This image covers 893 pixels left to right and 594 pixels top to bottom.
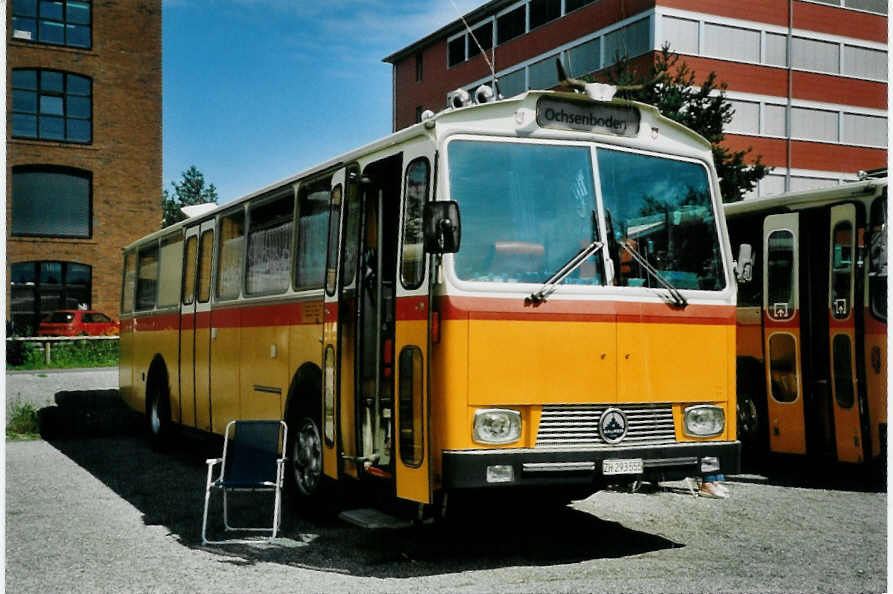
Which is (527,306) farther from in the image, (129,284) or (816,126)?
(816,126)

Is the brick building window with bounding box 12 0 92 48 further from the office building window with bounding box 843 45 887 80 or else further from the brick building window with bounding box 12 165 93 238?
the office building window with bounding box 843 45 887 80

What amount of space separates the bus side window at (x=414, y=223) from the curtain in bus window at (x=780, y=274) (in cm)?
546

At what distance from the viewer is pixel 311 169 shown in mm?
9172

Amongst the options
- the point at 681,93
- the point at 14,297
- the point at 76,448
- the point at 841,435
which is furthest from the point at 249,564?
the point at 681,93

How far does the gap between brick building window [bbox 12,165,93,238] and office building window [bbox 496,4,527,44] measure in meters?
7.34

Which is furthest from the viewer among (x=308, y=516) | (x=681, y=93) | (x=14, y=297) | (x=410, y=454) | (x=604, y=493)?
(x=681, y=93)

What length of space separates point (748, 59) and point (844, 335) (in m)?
11.5

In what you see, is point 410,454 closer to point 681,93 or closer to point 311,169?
point 311,169

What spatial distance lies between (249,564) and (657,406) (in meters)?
2.92

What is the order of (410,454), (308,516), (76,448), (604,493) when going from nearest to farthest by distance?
(410,454) → (308,516) → (604,493) → (76,448)

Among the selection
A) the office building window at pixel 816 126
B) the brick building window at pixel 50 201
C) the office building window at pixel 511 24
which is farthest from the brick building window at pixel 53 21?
the office building window at pixel 816 126

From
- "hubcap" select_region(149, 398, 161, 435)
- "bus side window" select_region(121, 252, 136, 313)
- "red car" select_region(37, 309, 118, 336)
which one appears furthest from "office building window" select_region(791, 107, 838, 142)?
"red car" select_region(37, 309, 118, 336)

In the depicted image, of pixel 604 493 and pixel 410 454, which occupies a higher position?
pixel 410 454

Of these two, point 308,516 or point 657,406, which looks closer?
point 657,406
